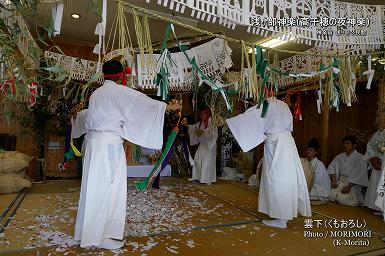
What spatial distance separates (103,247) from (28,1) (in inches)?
80.1

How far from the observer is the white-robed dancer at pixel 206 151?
20.0 feet

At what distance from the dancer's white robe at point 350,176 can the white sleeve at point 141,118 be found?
3323 mm

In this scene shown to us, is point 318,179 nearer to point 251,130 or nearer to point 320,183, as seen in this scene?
point 320,183

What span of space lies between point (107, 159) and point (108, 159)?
1 cm

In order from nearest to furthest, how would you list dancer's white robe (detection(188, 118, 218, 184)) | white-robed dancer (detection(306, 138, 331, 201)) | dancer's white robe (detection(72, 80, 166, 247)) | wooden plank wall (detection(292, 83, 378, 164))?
dancer's white robe (detection(72, 80, 166, 247))
white-robed dancer (detection(306, 138, 331, 201))
wooden plank wall (detection(292, 83, 378, 164))
dancer's white robe (detection(188, 118, 218, 184))

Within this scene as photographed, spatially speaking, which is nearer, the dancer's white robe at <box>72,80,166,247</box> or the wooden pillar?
the dancer's white robe at <box>72,80,166,247</box>

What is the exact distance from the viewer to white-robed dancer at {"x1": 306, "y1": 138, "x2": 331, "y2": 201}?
4582 millimetres

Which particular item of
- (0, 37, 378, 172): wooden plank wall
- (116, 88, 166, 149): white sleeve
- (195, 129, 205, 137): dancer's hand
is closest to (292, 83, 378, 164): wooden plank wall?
(0, 37, 378, 172): wooden plank wall

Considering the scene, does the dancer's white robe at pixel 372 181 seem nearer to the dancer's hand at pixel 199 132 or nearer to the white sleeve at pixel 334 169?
the white sleeve at pixel 334 169

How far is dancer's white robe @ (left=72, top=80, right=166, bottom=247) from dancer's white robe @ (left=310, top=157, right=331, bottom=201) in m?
3.15

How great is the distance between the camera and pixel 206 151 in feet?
20.7


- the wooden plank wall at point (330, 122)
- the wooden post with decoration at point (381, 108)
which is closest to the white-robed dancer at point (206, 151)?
the wooden plank wall at point (330, 122)

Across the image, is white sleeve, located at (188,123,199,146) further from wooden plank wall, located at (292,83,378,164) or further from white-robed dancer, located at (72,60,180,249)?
white-robed dancer, located at (72,60,180,249)

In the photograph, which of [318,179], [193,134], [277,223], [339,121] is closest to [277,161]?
[277,223]
